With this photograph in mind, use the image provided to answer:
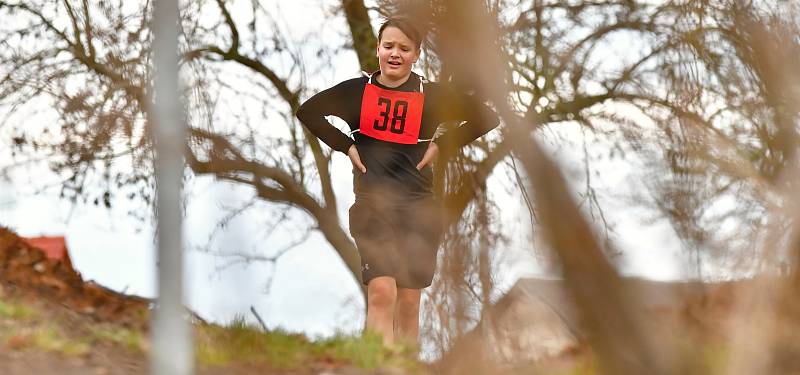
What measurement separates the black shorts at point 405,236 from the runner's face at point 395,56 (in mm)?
794

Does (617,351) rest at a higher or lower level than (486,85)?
lower

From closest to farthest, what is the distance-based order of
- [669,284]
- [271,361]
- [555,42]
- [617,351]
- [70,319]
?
[617,351], [669,284], [555,42], [271,361], [70,319]

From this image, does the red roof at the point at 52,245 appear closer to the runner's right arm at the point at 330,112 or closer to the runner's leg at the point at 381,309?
the runner's right arm at the point at 330,112

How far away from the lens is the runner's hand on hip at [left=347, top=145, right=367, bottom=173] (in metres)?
3.49

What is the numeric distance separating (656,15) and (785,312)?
0.62 meters

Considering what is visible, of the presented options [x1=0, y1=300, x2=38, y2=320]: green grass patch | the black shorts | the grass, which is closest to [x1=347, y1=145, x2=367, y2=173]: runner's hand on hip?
the grass

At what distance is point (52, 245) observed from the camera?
4898mm

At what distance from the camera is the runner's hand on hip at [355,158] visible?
3.49m

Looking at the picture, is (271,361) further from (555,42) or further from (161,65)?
(555,42)

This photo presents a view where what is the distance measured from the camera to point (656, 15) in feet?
A: 6.05

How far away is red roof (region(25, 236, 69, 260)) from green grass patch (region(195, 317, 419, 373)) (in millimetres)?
1890

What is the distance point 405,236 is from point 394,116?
1.66 m

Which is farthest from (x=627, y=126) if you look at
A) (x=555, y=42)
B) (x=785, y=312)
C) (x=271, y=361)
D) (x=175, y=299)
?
(x=271, y=361)

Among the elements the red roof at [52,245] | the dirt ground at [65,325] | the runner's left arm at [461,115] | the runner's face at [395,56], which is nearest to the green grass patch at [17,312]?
the dirt ground at [65,325]
